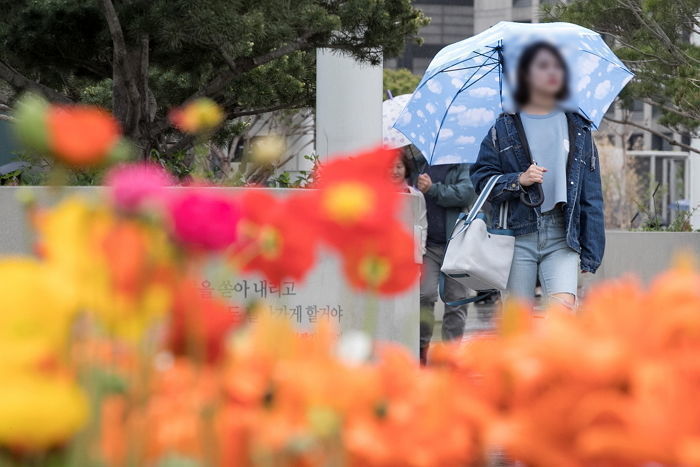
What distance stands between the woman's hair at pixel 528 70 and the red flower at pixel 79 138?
1123mm

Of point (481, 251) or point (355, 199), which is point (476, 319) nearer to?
point (481, 251)

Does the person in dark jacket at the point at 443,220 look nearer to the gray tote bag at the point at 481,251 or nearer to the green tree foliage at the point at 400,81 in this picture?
the gray tote bag at the point at 481,251

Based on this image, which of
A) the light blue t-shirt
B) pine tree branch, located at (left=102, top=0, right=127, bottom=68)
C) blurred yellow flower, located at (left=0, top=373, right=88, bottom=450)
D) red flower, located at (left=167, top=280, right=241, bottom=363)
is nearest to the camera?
blurred yellow flower, located at (left=0, top=373, right=88, bottom=450)

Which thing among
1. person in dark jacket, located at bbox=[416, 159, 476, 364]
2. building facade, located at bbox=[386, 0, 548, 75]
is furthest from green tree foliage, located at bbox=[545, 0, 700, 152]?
building facade, located at bbox=[386, 0, 548, 75]

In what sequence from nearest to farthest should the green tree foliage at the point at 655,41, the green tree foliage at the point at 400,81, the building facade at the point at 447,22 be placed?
the green tree foliage at the point at 655,41, the green tree foliage at the point at 400,81, the building facade at the point at 447,22

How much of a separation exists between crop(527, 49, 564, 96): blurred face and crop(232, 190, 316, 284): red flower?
1169 millimetres

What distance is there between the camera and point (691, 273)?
95 centimetres

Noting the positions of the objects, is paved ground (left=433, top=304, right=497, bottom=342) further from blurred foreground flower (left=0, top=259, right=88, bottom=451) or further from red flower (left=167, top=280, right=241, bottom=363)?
blurred foreground flower (left=0, top=259, right=88, bottom=451)

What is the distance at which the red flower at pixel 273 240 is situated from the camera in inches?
37.3

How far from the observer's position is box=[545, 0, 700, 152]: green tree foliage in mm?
12297

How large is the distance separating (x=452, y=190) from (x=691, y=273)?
7.01 m

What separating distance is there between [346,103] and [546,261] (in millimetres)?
6781

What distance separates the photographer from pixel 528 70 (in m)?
2.33

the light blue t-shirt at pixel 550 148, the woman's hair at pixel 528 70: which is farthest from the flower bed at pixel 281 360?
the light blue t-shirt at pixel 550 148
